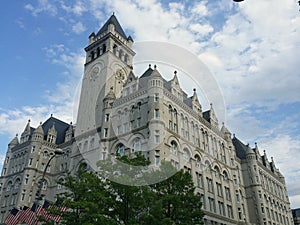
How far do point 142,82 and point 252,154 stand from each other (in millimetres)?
33644

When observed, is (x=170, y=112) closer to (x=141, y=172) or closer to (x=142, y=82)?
(x=142, y=82)

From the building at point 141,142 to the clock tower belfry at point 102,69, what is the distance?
23 cm

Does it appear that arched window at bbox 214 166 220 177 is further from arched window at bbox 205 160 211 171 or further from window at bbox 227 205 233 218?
window at bbox 227 205 233 218

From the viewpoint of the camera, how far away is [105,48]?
6488 cm

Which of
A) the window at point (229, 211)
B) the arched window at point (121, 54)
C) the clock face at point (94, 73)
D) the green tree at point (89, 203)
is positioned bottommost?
the green tree at point (89, 203)

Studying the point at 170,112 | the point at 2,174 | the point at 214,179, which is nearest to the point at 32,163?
the point at 2,174

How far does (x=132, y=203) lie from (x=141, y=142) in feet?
62.4

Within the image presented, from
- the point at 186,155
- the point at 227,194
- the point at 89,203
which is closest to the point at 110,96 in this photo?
the point at 186,155

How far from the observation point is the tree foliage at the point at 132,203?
23.7 m

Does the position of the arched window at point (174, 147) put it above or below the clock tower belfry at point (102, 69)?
below

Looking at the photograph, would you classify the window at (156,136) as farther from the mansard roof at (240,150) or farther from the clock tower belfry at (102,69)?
the mansard roof at (240,150)

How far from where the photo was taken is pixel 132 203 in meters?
24.1

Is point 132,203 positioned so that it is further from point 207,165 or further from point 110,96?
point 110,96

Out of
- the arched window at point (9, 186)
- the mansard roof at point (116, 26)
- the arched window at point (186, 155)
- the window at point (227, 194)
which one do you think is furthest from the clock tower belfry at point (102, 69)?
the window at point (227, 194)
